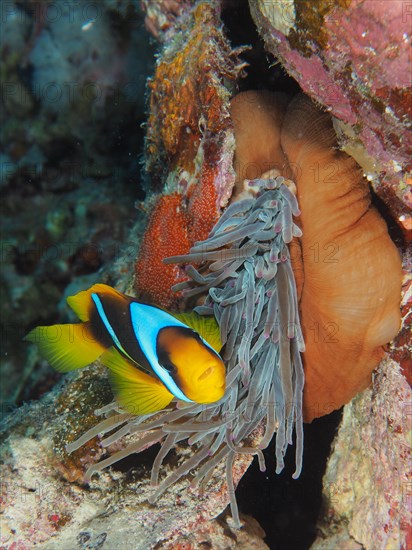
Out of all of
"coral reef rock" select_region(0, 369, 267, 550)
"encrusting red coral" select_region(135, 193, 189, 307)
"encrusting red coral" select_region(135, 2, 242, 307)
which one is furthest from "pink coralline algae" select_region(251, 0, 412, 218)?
"coral reef rock" select_region(0, 369, 267, 550)

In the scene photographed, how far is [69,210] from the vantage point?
4.35m

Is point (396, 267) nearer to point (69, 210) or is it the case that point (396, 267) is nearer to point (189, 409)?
point (189, 409)

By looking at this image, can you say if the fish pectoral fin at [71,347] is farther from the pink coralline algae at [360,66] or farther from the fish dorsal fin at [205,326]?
the pink coralline algae at [360,66]

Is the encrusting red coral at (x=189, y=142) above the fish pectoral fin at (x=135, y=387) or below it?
above

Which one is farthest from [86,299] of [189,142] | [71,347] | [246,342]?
[189,142]

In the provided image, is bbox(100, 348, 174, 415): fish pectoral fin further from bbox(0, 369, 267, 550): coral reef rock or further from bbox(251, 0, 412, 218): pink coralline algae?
bbox(251, 0, 412, 218): pink coralline algae

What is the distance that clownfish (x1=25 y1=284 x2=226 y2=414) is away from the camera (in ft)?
4.61

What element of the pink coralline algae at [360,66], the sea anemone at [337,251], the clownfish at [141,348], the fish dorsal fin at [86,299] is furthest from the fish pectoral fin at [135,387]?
the pink coralline algae at [360,66]

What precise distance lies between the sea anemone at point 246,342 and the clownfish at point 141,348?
0.13 metres

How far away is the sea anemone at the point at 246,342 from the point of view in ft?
5.82

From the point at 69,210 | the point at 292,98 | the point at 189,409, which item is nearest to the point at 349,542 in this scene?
the point at 189,409

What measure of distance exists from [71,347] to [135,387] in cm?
33

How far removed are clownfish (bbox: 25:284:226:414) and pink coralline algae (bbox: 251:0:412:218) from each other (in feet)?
2.74

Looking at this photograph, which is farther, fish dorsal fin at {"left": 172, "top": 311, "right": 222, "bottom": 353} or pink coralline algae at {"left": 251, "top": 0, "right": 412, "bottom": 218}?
fish dorsal fin at {"left": 172, "top": 311, "right": 222, "bottom": 353}
